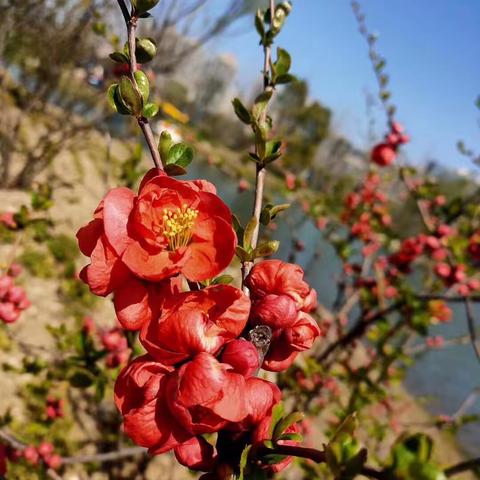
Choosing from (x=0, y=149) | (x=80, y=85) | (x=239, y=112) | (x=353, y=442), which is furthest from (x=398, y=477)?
(x=80, y=85)

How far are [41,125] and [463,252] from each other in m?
7.55

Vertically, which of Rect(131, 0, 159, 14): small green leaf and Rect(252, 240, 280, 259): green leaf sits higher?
Rect(131, 0, 159, 14): small green leaf

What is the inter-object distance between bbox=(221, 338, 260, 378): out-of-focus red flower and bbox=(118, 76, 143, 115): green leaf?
0.95 ft

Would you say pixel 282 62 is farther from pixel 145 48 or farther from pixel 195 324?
pixel 195 324

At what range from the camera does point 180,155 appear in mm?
516

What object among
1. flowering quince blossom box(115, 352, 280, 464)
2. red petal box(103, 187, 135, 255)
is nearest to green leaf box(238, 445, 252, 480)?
flowering quince blossom box(115, 352, 280, 464)

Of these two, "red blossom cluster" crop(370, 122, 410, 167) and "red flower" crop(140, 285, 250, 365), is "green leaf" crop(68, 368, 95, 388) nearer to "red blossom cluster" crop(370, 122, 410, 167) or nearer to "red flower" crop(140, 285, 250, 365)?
"red flower" crop(140, 285, 250, 365)

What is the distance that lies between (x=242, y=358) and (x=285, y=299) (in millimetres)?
83

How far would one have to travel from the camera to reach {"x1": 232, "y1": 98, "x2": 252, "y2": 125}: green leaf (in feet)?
2.04

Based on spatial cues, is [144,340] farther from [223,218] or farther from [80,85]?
[80,85]

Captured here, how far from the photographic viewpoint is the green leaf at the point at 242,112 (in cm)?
62

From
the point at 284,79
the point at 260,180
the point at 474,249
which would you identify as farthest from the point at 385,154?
the point at 260,180

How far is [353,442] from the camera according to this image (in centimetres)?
34

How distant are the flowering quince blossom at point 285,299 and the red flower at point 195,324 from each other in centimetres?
5
